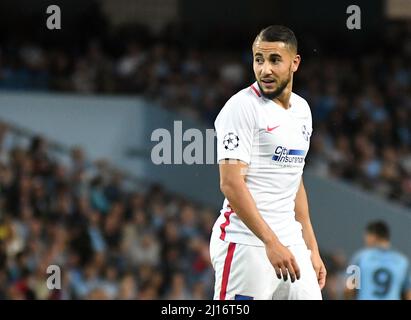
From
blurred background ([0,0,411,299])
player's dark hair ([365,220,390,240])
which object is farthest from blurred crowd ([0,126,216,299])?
player's dark hair ([365,220,390,240])

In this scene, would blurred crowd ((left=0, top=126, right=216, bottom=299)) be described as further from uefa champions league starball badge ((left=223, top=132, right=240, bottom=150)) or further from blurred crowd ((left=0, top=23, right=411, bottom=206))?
uefa champions league starball badge ((left=223, top=132, right=240, bottom=150))

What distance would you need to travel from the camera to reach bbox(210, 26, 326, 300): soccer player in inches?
208

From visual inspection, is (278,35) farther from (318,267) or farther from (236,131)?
(318,267)

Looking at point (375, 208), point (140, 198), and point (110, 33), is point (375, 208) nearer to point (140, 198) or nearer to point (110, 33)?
point (140, 198)

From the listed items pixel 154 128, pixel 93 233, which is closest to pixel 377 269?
pixel 93 233

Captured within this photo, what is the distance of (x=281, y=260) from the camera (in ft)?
16.7

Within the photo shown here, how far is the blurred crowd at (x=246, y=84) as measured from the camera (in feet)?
44.8

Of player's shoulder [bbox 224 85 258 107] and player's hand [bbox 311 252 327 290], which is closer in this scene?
player's shoulder [bbox 224 85 258 107]

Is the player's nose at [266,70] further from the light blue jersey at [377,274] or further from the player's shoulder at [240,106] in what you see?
the light blue jersey at [377,274]

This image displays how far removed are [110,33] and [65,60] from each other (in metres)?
1.25

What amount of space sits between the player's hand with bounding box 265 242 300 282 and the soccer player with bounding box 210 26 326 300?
12cm

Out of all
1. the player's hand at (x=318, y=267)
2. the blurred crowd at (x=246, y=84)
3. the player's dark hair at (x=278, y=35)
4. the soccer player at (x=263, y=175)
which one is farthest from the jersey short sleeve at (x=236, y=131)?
the blurred crowd at (x=246, y=84)

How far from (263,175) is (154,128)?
29.0 feet

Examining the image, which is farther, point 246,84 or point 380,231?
point 246,84
